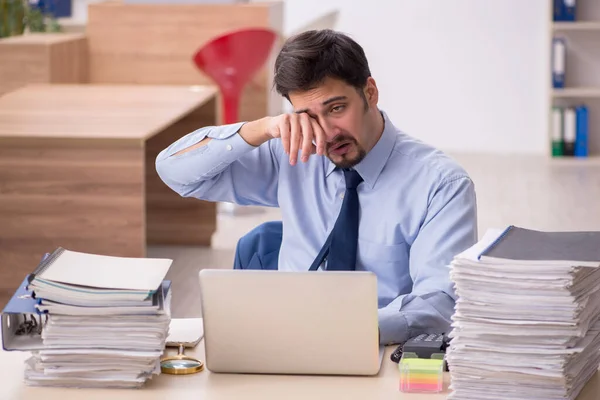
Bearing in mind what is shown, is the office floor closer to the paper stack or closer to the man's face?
the man's face

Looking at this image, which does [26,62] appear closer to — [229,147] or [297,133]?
[229,147]

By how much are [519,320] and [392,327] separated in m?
0.38

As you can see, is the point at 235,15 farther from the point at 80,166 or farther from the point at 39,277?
the point at 39,277

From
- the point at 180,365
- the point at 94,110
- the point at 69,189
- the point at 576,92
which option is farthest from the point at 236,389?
the point at 576,92

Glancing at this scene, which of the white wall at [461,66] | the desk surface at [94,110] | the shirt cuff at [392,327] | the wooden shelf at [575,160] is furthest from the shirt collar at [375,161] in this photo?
the white wall at [461,66]

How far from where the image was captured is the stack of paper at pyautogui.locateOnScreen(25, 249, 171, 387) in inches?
60.2

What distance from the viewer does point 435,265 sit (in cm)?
197

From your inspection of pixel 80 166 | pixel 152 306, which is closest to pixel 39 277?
pixel 152 306

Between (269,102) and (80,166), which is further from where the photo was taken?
(269,102)

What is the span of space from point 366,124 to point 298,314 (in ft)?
2.22

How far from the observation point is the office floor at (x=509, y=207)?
455cm

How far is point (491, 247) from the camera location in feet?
4.86

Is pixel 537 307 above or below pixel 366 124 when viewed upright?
below

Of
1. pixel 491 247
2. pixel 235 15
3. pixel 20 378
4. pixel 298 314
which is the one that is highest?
pixel 235 15
